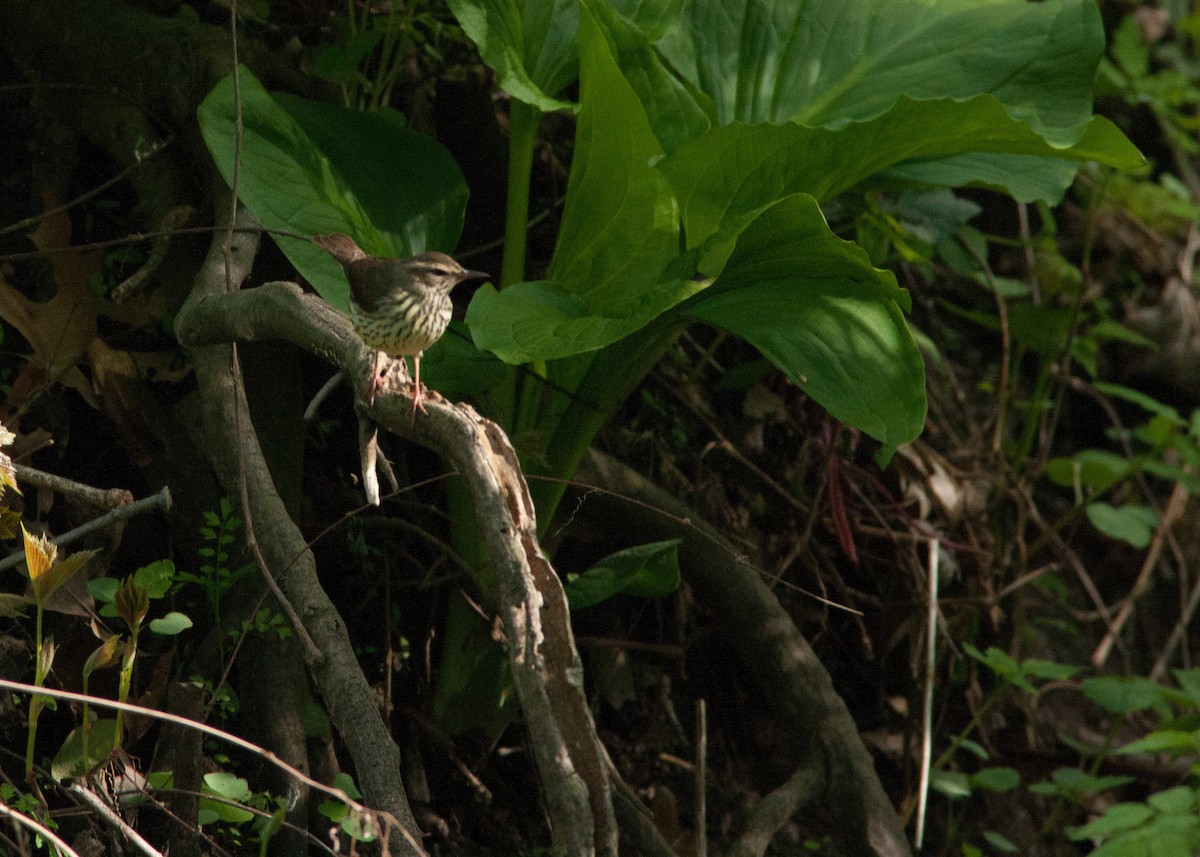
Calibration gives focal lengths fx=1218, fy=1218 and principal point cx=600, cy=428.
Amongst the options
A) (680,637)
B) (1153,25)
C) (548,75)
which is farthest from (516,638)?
(1153,25)

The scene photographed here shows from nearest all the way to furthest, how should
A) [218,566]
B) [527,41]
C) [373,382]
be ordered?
[373,382] < [218,566] < [527,41]

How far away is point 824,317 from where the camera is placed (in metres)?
2.25

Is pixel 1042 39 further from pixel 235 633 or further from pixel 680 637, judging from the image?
pixel 235 633

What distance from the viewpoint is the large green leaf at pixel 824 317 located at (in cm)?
215

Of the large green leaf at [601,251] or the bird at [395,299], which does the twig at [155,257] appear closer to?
the bird at [395,299]

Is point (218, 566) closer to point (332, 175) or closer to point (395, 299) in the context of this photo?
point (395, 299)

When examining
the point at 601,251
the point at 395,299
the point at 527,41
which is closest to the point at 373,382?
the point at 395,299

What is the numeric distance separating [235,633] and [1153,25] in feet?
17.4

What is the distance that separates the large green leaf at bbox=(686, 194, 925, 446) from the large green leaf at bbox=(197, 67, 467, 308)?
682 mm

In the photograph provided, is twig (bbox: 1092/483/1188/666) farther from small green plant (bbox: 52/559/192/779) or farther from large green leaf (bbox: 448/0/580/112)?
small green plant (bbox: 52/559/192/779)

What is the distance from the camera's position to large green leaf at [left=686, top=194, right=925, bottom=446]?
2.15 meters

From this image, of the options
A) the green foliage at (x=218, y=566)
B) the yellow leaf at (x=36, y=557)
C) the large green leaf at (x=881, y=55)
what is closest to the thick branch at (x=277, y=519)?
the green foliage at (x=218, y=566)

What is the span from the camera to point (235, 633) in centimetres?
244

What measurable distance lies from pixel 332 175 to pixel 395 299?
52 centimetres
